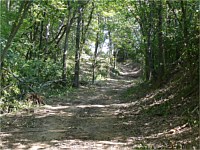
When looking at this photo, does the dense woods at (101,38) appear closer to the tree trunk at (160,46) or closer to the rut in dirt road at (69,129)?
the tree trunk at (160,46)

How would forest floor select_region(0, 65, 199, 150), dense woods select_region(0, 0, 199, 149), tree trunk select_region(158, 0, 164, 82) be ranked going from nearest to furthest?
1. forest floor select_region(0, 65, 199, 150)
2. dense woods select_region(0, 0, 199, 149)
3. tree trunk select_region(158, 0, 164, 82)

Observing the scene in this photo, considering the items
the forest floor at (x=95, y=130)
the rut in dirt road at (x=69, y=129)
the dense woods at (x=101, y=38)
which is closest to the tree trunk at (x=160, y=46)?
the dense woods at (x=101, y=38)

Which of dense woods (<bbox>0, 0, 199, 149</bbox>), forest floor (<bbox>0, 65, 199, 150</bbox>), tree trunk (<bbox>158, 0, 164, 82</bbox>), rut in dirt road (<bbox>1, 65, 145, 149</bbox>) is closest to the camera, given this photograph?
forest floor (<bbox>0, 65, 199, 150</bbox>)

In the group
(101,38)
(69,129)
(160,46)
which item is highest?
(101,38)

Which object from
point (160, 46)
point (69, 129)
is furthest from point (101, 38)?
point (69, 129)

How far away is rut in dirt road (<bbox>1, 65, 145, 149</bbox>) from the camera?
7.97m

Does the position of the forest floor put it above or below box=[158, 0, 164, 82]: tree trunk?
below

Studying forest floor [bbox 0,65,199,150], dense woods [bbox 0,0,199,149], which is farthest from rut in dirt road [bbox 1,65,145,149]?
dense woods [bbox 0,0,199,149]

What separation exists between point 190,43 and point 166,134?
4.51m

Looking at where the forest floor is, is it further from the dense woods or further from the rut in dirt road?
the dense woods

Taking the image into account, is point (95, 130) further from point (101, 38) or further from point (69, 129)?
point (101, 38)

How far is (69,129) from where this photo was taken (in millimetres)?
9805

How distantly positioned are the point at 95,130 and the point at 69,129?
87 centimetres

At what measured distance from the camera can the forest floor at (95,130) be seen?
7637mm
